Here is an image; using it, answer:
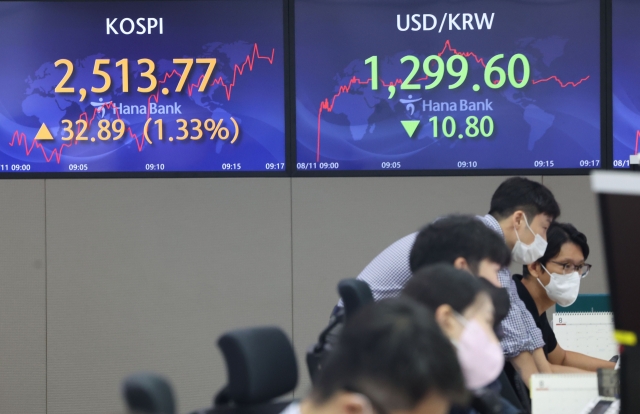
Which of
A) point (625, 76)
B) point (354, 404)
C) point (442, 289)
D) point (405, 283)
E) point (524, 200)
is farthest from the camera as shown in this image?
point (625, 76)

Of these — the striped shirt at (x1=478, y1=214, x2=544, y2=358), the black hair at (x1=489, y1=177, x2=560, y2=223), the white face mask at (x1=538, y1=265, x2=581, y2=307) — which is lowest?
the striped shirt at (x1=478, y1=214, x2=544, y2=358)

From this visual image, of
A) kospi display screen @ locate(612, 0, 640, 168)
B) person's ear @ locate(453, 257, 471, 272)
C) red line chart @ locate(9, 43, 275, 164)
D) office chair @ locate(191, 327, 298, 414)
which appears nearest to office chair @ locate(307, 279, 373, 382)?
office chair @ locate(191, 327, 298, 414)

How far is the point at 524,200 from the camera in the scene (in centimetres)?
299

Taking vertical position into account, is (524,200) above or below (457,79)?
below

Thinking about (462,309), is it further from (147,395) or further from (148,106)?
(148,106)

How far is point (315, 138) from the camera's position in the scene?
3941 millimetres

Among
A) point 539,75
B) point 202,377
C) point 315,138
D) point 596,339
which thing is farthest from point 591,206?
point 202,377

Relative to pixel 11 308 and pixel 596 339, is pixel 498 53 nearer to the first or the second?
pixel 596 339

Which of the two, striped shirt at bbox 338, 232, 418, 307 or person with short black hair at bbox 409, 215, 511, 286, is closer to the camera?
person with short black hair at bbox 409, 215, 511, 286

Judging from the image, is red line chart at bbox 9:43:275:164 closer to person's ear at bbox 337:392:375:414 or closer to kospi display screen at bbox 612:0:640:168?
kospi display screen at bbox 612:0:640:168

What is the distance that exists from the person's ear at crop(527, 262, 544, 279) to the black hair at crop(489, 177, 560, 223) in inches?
11.0

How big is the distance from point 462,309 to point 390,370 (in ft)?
2.25

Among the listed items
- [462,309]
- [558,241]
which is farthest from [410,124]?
[462,309]

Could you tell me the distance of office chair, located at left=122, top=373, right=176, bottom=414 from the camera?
122 cm
